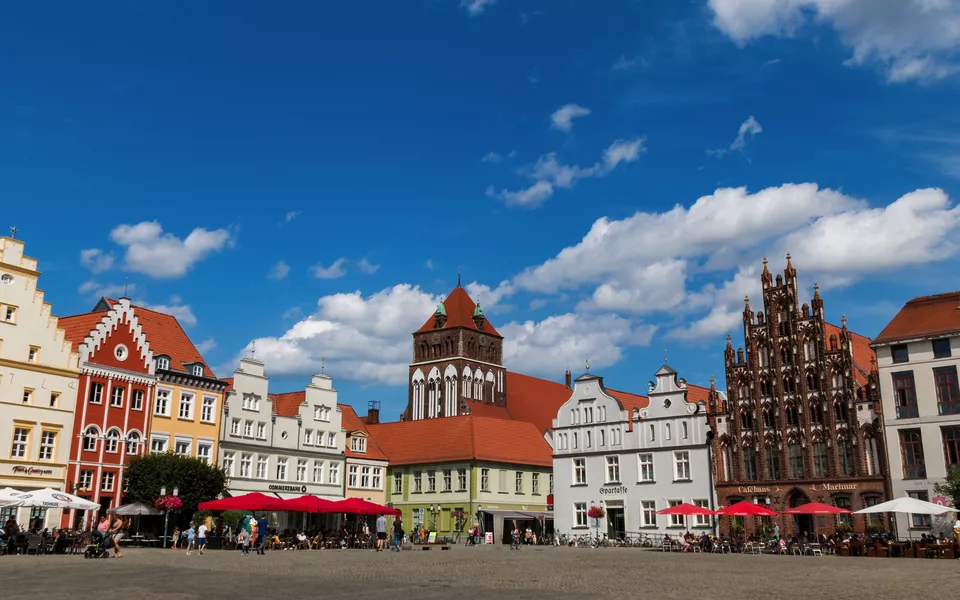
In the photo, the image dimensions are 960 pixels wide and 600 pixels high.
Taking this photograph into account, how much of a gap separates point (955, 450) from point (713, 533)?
14.8 meters

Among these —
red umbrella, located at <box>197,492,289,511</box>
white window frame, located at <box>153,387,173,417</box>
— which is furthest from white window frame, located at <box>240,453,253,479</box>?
red umbrella, located at <box>197,492,289,511</box>

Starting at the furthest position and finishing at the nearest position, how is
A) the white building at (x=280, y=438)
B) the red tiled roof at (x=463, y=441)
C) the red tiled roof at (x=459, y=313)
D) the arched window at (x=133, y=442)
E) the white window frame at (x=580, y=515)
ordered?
1. the red tiled roof at (x=459, y=313)
2. the red tiled roof at (x=463, y=441)
3. the white window frame at (x=580, y=515)
4. the white building at (x=280, y=438)
5. the arched window at (x=133, y=442)

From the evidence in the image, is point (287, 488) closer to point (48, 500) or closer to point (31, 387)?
point (31, 387)

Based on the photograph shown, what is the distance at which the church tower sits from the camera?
335ft

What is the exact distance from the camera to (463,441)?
70625 millimetres

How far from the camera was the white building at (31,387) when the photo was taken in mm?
47062

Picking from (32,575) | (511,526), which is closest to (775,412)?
(511,526)

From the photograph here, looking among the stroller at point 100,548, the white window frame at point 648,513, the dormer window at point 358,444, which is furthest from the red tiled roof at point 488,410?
the stroller at point 100,548

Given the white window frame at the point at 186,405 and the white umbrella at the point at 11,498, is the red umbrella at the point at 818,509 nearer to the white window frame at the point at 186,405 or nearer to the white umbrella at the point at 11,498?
the white window frame at the point at 186,405

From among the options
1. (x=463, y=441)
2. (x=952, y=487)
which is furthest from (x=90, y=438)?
(x=952, y=487)

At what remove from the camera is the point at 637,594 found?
18.4 m

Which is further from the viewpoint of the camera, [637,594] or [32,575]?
[32,575]

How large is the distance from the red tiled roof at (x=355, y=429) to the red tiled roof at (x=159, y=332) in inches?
568

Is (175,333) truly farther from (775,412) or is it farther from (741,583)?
(741,583)
